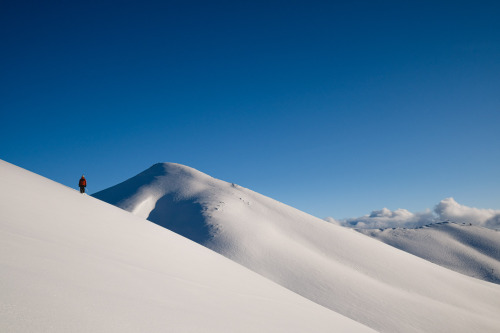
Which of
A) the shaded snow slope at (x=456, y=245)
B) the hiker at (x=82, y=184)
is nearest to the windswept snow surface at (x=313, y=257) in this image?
the hiker at (x=82, y=184)

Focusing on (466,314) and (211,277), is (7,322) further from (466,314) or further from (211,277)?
(466,314)

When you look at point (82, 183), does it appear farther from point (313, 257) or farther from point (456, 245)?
point (456, 245)

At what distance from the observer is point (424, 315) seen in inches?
1238

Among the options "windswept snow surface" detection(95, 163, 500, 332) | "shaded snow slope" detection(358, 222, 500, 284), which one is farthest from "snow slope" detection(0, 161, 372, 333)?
"shaded snow slope" detection(358, 222, 500, 284)

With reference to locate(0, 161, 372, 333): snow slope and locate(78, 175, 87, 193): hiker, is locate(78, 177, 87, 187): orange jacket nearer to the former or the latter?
locate(78, 175, 87, 193): hiker

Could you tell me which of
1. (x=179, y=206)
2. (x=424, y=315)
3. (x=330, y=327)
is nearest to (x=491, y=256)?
(x=424, y=315)

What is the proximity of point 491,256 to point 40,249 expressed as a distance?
209 m

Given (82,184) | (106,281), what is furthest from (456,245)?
(106,281)

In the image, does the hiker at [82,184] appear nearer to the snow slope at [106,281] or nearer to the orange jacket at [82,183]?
the orange jacket at [82,183]

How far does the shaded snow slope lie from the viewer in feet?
456

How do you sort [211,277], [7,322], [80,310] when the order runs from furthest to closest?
[211,277], [80,310], [7,322]

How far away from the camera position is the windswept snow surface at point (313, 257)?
103 feet

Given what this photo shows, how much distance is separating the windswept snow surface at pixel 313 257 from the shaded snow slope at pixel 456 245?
11067 centimetres

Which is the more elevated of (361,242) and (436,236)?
(436,236)
